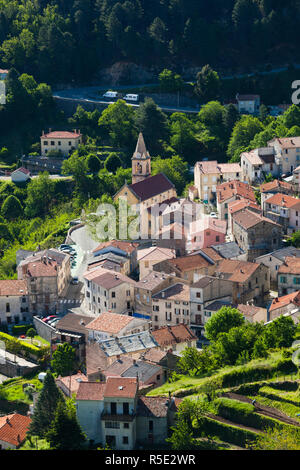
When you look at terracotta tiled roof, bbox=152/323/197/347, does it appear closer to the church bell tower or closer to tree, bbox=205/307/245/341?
tree, bbox=205/307/245/341

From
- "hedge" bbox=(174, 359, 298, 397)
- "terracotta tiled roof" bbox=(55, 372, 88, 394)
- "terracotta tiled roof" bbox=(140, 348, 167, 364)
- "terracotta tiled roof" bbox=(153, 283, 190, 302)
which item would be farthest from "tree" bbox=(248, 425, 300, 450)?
"terracotta tiled roof" bbox=(153, 283, 190, 302)

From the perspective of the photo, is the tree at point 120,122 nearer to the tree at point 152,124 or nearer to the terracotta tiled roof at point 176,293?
the tree at point 152,124

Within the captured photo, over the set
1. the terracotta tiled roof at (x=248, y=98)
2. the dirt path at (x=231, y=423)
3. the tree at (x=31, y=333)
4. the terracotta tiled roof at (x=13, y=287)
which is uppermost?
the terracotta tiled roof at (x=248, y=98)

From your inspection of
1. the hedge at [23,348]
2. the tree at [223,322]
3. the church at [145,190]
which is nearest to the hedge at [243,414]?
the tree at [223,322]

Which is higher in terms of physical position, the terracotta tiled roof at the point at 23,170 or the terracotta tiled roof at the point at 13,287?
the terracotta tiled roof at the point at 23,170

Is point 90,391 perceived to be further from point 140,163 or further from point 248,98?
point 248,98
